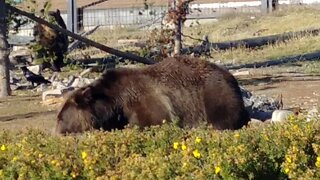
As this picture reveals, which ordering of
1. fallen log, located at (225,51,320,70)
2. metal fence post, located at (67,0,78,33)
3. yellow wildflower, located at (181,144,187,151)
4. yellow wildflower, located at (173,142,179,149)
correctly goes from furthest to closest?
metal fence post, located at (67,0,78,33) → fallen log, located at (225,51,320,70) → yellow wildflower, located at (173,142,179,149) → yellow wildflower, located at (181,144,187,151)

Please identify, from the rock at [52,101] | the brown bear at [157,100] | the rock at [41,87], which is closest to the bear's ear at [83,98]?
the brown bear at [157,100]

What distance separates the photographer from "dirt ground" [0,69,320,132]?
14.2 metres

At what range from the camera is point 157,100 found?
34.4 ft

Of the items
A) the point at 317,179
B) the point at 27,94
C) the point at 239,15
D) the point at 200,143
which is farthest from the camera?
the point at 239,15

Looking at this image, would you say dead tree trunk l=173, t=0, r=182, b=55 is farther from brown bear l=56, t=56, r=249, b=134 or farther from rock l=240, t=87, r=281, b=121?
brown bear l=56, t=56, r=249, b=134

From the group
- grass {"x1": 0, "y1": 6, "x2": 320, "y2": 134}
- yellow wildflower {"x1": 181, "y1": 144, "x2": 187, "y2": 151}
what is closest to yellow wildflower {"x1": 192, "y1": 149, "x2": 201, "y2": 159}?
yellow wildflower {"x1": 181, "y1": 144, "x2": 187, "y2": 151}

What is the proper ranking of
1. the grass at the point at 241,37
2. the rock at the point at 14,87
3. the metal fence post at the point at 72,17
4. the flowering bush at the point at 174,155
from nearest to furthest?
the flowering bush at the point at 174,155 < the grass at the point at 241,37 < the rock at the point at 14,87 < the metal fence post at the point at 72,17

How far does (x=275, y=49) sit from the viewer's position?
28.0 meters

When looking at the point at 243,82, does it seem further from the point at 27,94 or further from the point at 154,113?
the point at 154,113

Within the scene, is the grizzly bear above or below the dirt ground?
above

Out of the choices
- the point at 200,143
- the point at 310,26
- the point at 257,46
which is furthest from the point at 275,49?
the point at 200,143

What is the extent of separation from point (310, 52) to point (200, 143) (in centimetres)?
1942

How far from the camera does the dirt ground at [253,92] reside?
1419cm

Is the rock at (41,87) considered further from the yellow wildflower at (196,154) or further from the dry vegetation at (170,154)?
the yellow wildflower at (196,154)
